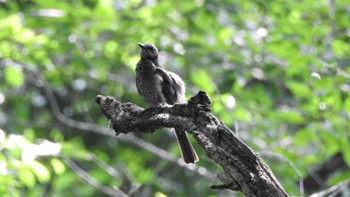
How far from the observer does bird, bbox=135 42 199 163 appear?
193 inches

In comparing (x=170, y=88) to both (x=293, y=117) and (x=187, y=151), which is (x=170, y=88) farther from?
(x=293, y=117)

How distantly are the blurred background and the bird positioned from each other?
58 centimetres

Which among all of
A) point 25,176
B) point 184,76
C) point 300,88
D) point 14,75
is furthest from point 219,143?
point 184,76

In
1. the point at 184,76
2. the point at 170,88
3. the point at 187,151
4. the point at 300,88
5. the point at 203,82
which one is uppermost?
the point at 184,76

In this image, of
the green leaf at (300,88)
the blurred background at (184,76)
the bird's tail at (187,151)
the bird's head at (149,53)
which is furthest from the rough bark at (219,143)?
the green leaf at (300,88)

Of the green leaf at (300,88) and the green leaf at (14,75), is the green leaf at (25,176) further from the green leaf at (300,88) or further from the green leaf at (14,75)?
the green leaf at (300,88)

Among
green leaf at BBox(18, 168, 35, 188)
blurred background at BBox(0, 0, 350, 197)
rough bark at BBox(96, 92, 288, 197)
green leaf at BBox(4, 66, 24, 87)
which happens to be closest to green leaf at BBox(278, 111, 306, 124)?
blurred background at BBox(0, 0, 350, 197)

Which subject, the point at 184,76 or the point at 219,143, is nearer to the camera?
the point at 219,143

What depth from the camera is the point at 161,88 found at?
4930mm

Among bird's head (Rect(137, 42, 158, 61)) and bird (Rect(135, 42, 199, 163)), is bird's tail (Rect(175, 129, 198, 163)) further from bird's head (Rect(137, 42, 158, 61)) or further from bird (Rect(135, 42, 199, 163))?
bird's head (Rect(137, 42, 158, 61))

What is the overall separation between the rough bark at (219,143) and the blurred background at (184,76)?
180 centimetres

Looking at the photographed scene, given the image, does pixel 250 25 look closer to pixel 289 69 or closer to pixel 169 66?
pixel 169 66

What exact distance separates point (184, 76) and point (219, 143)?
5.47 metres

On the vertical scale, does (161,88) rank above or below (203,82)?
below
